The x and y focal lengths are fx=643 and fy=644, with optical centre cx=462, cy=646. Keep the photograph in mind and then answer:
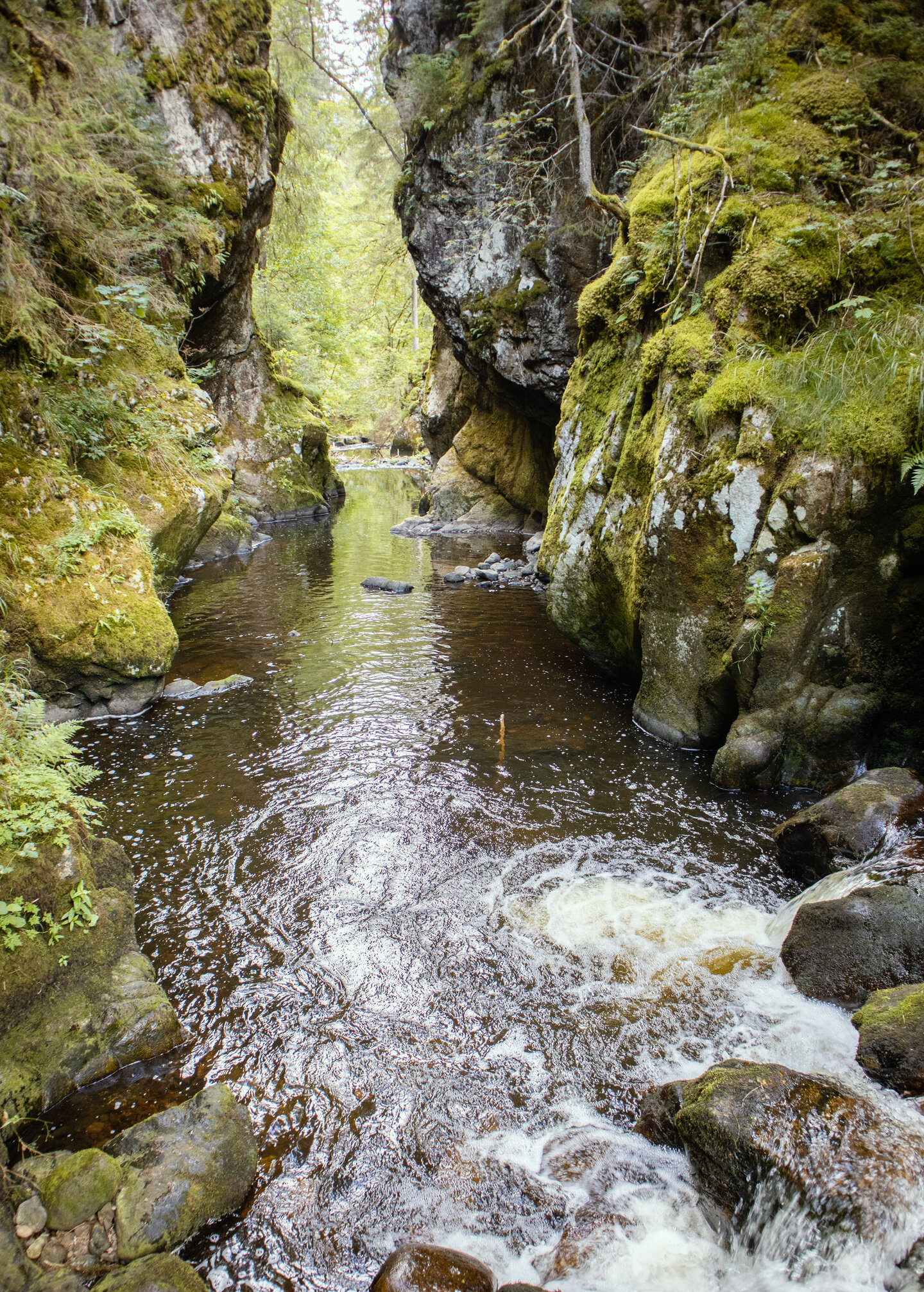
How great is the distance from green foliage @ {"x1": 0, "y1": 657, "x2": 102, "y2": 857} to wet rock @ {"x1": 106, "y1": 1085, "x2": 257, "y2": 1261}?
5.19 feet

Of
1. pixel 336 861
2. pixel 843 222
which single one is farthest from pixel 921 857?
pixel 843 222

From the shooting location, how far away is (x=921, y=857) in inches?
169

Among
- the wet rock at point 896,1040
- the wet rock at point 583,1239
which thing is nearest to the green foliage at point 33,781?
the wet rock at point 583,1239

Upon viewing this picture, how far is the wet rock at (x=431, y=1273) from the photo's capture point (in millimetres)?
2607

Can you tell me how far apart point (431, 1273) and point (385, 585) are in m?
12.8

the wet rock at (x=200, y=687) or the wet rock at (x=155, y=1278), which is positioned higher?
the wet rock at (x=155, y=1278)

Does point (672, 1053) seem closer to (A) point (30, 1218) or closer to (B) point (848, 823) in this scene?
(B) point (848, 823)

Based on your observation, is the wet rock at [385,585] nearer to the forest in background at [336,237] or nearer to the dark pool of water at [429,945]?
the dark pool of water at [429,945]

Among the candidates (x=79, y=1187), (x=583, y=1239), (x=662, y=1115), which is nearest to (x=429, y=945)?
(x=662, y=1115)

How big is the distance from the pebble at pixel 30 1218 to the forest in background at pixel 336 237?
858 inches

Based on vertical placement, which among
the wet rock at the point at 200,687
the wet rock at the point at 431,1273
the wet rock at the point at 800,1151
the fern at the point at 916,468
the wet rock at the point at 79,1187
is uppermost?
the fern at the point at 916,468

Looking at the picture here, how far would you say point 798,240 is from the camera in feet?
20.6

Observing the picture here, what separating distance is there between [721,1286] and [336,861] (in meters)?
3.64

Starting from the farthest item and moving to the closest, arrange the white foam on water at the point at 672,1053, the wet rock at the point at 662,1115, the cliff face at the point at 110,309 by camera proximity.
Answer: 1. the cliff face at the point at 110,309
2. the wet rock at the point at 662,1115
3. the white foam on water at the point at 672,1053
